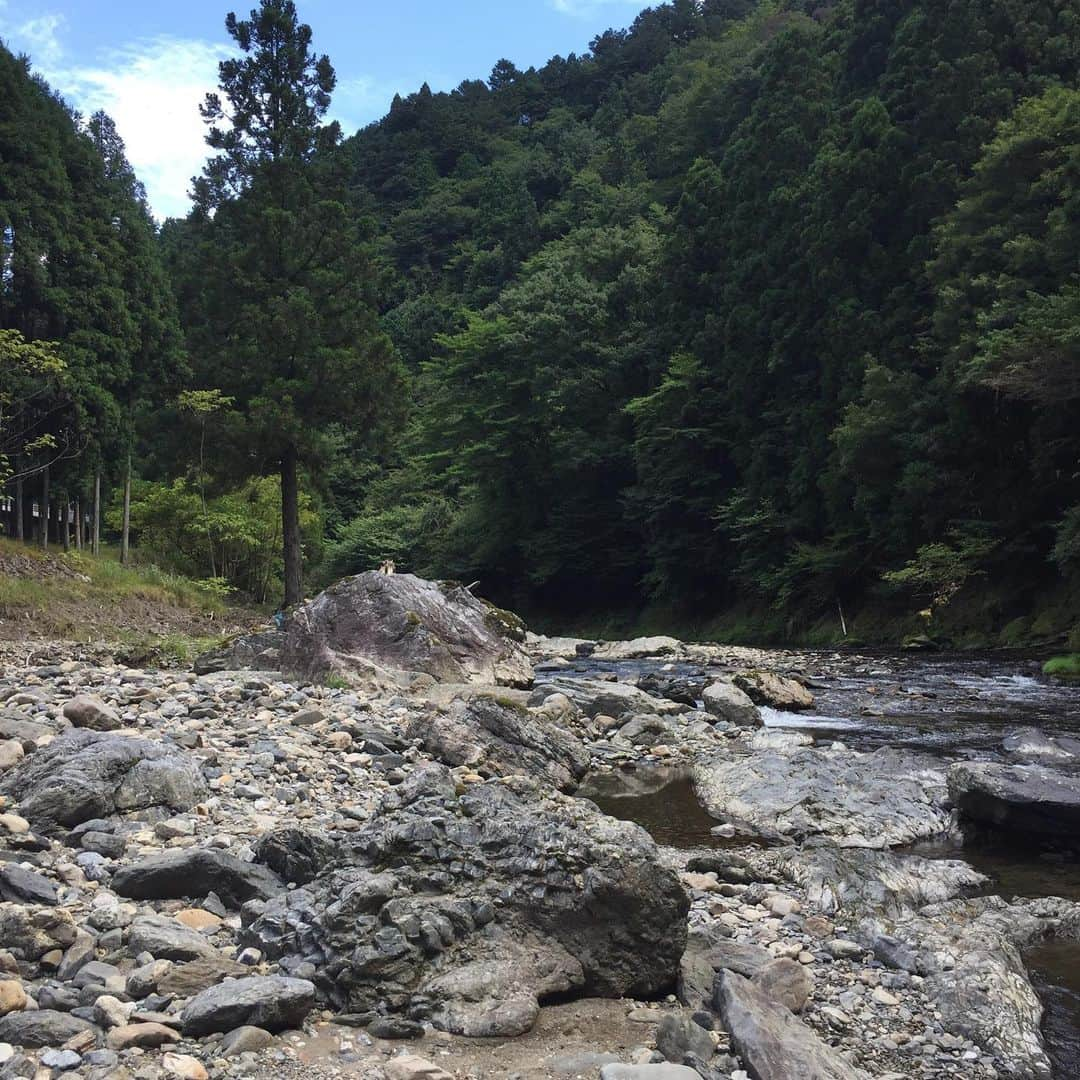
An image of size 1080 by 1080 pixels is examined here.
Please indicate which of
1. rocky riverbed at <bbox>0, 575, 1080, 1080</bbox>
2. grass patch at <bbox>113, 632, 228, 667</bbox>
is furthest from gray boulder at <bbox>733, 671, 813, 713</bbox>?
grass patch at <bbox>113, 632, 228, 667</bbox>

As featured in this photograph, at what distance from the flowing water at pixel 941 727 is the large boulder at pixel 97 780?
10.4ft

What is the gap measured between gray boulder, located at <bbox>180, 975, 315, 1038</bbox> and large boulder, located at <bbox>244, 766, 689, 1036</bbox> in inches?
8.5

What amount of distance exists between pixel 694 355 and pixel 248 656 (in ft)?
78.7

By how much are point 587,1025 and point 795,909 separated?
6.01 feet

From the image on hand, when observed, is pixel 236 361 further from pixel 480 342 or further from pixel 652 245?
pixel 652 245

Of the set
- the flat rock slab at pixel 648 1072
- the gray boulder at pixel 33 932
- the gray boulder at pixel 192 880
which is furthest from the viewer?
the gray boulder at pixel 192 880

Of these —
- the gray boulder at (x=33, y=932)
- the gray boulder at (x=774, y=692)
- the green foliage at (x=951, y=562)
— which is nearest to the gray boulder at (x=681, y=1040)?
the gray boulder at (x=33, y=932)

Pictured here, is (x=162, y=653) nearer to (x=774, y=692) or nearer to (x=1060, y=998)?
(x=774, y=692)

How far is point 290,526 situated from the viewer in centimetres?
2394

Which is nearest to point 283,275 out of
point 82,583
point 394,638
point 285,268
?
point 285,268

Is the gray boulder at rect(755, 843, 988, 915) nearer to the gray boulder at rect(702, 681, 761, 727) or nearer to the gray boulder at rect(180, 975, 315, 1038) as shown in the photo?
the gray boulder at rect(180, 975, 315, 1038)

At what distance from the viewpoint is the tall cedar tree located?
945 inches

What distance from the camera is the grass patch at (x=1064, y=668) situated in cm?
1533

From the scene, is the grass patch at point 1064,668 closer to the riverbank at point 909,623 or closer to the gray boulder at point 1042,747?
the riverbank at point 909,623
